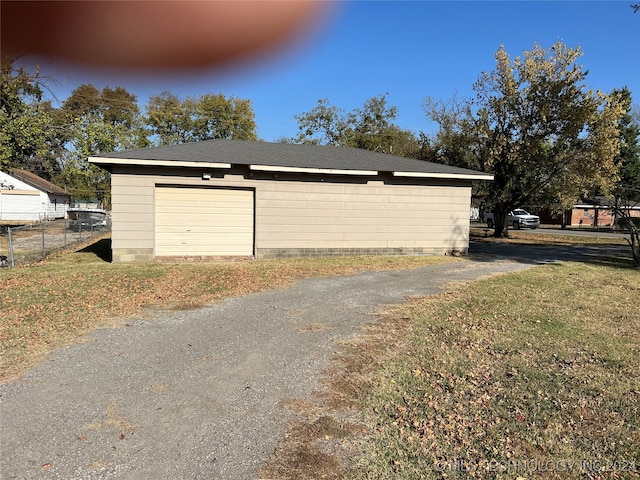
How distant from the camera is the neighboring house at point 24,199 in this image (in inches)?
1246

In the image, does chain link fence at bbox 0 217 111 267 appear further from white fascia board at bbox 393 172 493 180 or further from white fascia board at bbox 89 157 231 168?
white fascia board at bbox 393 172 493 180

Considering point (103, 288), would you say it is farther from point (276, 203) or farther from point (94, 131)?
point (94, 131)

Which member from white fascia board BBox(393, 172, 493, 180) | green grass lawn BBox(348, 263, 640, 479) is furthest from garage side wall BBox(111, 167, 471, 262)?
green grass lawn BBox(348, 263, 640, 479)

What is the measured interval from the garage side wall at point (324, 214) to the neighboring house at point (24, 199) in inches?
1015

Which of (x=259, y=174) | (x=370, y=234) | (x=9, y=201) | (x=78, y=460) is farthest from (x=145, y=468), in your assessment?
(x=9, y=201)

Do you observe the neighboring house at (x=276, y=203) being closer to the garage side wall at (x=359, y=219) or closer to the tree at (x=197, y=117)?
the garage side wall at (x=359, y=219)

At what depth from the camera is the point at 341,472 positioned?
248 cm

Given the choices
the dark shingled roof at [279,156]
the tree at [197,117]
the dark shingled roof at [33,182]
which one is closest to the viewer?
the dark shingled roof at [279,156]

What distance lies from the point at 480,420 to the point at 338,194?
10.0 m

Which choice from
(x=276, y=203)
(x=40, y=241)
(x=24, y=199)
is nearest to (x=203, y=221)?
(x=276, y=203)

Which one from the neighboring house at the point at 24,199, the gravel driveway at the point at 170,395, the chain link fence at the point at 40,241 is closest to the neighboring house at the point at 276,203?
the chain link fence at the point at 40,241

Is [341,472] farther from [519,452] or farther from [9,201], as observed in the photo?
[9,201]

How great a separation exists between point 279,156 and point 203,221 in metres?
3.11

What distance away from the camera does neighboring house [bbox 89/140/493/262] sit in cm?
1111
